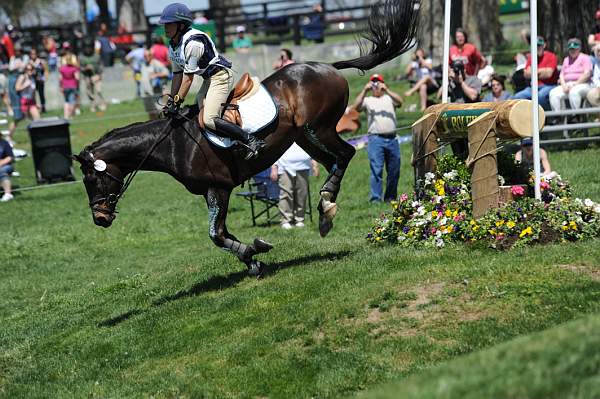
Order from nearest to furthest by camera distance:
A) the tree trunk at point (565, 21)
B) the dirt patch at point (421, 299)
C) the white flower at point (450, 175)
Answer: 1. the dirt patch at point (421, 299)
2. the white flower at point (450, 175)
3. the tree trunk at point (565, 21)

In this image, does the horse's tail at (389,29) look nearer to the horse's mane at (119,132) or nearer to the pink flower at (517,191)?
the pink flower at (517,191)

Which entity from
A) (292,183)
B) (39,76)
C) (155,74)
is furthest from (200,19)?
(292,183)

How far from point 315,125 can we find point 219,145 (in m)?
1.31

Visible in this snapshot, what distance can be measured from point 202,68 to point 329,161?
80.7 inches

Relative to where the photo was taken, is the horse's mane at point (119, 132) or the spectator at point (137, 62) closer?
the horse's mane at point (119, 132)

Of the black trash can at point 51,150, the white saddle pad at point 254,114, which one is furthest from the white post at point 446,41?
the black trash can at point 51,150

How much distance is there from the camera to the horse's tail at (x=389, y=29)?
11258 mm

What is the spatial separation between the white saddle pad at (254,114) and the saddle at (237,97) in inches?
1.8

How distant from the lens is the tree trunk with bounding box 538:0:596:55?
861 inches

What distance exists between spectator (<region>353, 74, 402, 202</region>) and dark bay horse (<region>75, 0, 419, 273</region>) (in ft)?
17.3

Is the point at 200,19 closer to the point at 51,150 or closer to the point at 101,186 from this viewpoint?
the point at 51,150

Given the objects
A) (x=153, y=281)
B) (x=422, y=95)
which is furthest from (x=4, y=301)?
(x=422, y=95)

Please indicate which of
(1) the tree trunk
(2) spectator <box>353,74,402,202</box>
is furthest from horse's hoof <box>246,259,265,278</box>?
(1) the tree trunk

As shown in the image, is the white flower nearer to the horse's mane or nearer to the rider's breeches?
the rider's breeches
